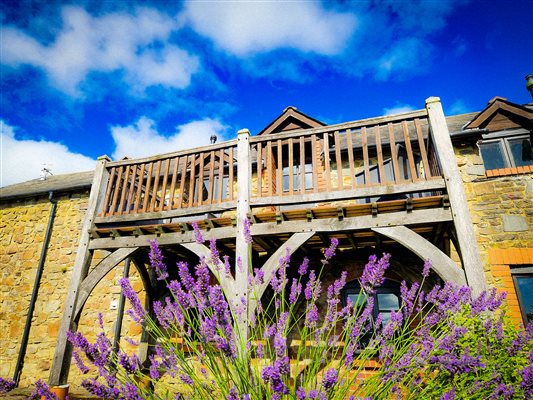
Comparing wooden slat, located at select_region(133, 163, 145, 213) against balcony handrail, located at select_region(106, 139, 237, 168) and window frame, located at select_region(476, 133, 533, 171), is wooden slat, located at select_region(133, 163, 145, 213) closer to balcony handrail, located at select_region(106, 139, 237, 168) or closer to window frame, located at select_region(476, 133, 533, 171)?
balcony handrail, located at select_region(106, 139, 237, 168)

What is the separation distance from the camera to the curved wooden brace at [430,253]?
10.6ft

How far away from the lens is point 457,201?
3502mm

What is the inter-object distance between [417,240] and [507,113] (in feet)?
14.6

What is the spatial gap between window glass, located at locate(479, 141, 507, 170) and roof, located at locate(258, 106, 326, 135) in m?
3.25

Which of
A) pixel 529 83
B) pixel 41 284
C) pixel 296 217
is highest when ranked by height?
pixel 529 83

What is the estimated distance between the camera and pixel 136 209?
5020 mm

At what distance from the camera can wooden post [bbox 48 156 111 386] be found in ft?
13.8


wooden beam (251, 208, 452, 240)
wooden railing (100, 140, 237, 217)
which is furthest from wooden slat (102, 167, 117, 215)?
wooden beam (251, 208, 452, 240)

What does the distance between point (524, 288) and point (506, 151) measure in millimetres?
2492

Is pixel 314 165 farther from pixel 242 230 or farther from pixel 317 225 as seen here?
pixel 242 230

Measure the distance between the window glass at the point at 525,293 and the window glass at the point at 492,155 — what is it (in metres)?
2.01

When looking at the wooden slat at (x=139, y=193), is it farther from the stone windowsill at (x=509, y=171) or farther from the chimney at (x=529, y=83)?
the chimney at (x=529, y=83)

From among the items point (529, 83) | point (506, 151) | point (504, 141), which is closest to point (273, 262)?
point (506, 151)

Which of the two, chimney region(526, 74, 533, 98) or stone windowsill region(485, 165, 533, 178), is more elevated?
chimney region(526, 74, 533, 98)
